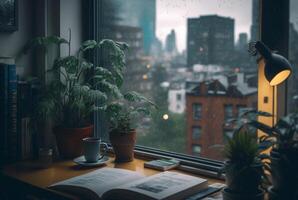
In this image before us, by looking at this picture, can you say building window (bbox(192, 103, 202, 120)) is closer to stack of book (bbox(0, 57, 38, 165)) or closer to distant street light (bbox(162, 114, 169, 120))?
distant street light (bbox(162, 114, 169, 120))

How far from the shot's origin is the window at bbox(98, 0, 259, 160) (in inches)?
71.1

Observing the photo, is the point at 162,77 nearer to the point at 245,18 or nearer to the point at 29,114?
the point at 245,18

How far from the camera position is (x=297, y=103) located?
5.41 feet

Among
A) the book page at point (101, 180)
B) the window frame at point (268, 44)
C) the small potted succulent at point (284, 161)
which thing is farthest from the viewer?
the window frame at point (268, 44)

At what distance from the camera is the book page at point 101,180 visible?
4.98 feet

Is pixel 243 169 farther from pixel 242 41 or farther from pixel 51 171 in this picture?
pixel 51 171

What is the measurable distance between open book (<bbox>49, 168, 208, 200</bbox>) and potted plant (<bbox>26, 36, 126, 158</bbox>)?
1.26 ft

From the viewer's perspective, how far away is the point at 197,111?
6.46 ft

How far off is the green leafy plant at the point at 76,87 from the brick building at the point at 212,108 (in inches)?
15.6

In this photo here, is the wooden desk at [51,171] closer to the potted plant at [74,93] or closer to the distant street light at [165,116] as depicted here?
the potted plant at [74,93]

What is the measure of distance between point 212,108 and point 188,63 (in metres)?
0.26

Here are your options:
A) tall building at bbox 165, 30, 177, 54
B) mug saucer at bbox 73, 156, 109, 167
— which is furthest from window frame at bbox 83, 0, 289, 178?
tall building at bbox 165, 30, 177, 54

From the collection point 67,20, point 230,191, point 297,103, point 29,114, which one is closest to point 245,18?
point 297,103

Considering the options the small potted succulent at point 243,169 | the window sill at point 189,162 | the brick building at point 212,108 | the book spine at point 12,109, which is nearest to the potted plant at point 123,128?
the window sill at point 189,162
